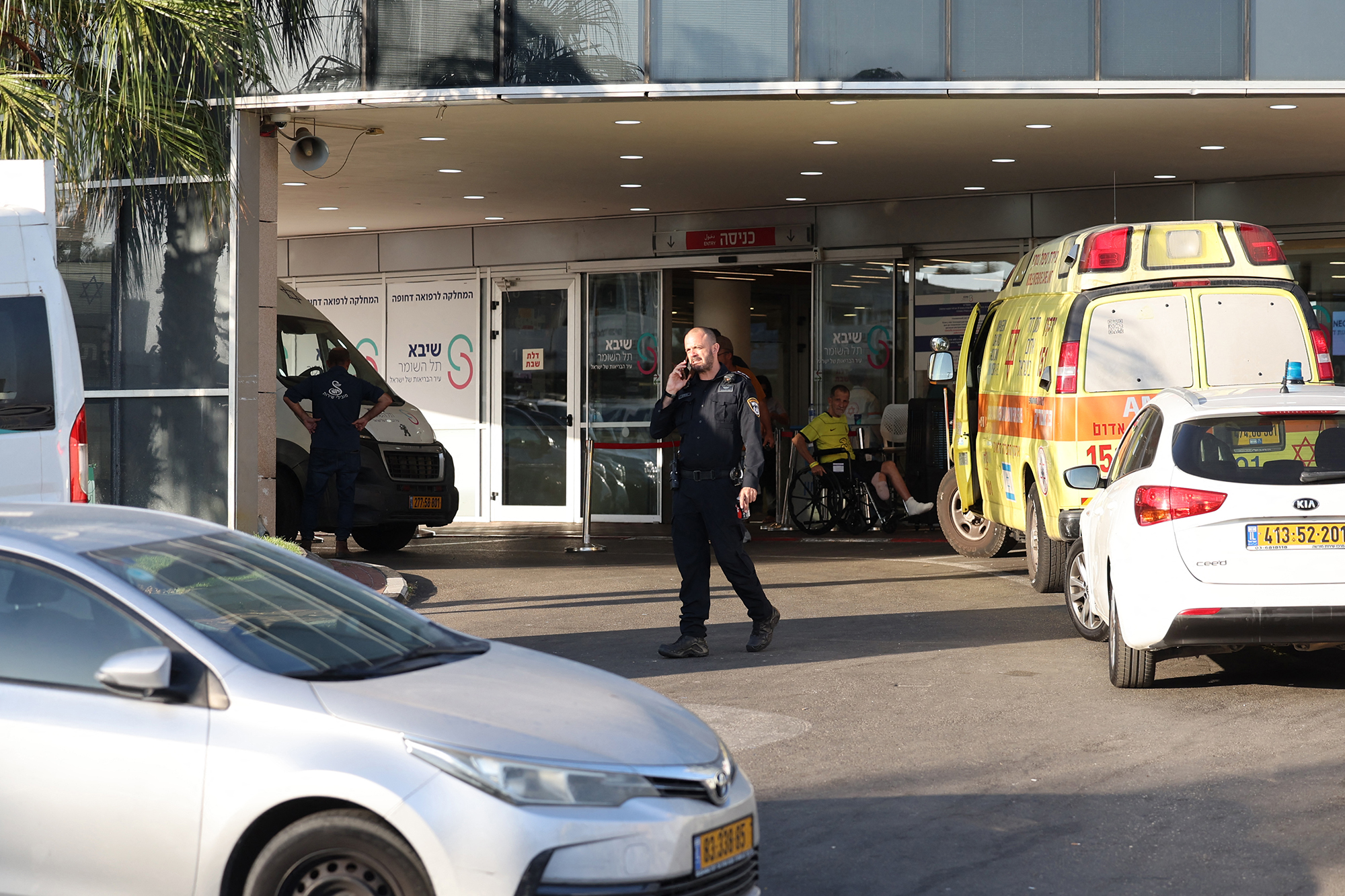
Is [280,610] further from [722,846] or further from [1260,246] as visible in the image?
[1260,246]

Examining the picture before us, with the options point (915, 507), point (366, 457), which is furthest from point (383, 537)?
point (915, 507)

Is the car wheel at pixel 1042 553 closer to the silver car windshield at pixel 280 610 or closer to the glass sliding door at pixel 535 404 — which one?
the silver car windshield at pixel 280 610

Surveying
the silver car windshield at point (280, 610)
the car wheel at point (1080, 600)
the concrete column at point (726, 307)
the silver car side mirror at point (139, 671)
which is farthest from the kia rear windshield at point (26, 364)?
the concrete column at point (726, 307)

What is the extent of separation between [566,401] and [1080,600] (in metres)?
12.2

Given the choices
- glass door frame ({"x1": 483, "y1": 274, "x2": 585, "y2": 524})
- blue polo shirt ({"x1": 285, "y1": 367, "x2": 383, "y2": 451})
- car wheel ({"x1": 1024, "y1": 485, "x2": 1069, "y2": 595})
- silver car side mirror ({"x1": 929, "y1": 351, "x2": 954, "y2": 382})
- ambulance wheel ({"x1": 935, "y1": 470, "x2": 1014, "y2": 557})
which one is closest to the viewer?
car wheel ({"x1": 1024, "y1": 485, "x2": 1069, "y2": 595})

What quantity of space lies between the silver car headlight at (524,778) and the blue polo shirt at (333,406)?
11.1 metres

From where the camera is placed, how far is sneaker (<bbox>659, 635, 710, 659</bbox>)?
8883 millimetres

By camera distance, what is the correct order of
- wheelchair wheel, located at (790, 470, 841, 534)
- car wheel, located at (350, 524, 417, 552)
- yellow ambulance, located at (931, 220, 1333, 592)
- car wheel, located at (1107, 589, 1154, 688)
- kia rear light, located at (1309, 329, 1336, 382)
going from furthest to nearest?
wheelchair wheel, located at (790, 470, 841, 534) < car wheel, located at (350, 524, 417, 552) < yellow ambulance, located at (931, 220, 1333, 592) < kia rear light, located at (1309, 329, 1336, 382) < car wheel, located at (1107, 589, 1154, 688)

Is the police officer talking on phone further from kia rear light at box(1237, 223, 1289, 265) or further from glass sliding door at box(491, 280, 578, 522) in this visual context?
glass sliding door at box(491, 280, 578, 522)

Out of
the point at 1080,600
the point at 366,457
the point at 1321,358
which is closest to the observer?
the point at 1080,600

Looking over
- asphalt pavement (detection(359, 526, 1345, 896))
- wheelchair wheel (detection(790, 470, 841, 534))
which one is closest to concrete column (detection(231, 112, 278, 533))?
asphalt pavement (detection(359, 526, 1345, 896))

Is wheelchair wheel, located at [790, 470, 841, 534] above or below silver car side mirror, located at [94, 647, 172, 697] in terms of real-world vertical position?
below

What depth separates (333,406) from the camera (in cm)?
1429

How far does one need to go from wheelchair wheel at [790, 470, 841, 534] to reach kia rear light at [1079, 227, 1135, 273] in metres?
7.53
